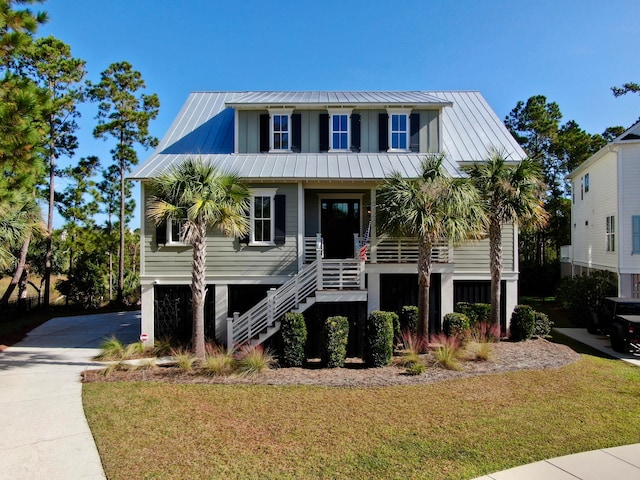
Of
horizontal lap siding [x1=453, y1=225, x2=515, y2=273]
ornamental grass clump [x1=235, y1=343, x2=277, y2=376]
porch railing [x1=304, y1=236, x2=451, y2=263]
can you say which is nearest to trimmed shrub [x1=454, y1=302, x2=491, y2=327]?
horizontal lap siding [x1=453, y1=225, x2=515, y2=273]

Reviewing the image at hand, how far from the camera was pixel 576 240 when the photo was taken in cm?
2606

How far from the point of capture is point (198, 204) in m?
11.2

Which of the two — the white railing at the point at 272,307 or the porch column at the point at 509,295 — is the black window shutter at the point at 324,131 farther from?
the porch column at the point at 509,295

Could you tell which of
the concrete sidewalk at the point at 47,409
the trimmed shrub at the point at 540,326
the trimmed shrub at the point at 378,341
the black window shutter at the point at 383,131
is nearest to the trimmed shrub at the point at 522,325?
the trimmed shrub at the point at 540,326

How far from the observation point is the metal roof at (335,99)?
15250 mm

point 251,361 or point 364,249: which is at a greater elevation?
point 364,249

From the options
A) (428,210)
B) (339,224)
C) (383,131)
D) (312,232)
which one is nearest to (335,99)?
(383,131)

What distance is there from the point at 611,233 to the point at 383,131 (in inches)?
506

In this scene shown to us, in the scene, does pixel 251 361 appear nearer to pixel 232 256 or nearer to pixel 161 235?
pixel 232 256

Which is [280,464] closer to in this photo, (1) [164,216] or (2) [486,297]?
(1) [164,216]

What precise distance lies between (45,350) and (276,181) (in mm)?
9847

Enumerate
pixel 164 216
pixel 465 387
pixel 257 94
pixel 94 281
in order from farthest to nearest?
pixel 94 281 → pixel 257 94 → pixel 164 216 → pixel 465 387

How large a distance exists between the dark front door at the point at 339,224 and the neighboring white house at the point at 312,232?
1.6 inches

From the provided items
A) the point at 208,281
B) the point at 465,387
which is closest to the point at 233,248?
the point at 208,281
